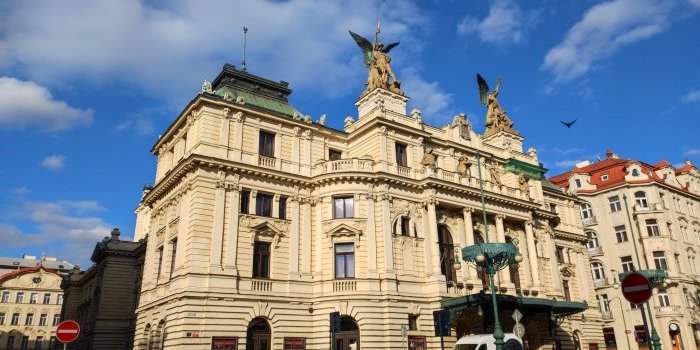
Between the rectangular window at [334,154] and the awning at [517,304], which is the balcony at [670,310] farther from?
the rectangular window at [334,154]

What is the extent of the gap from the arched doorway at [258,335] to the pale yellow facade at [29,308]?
60.1 m

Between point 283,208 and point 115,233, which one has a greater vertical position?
point 115,233

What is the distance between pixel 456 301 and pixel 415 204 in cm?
694

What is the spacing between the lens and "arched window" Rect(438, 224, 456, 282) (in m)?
34.1

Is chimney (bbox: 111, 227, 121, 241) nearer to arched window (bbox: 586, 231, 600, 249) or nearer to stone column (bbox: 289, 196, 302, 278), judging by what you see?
stone column (bbox: 289, 196, 302, 278)

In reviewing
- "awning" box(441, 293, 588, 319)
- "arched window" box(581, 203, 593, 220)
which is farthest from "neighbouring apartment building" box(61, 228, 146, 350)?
"arched window" box(581, 203, 593, 220)

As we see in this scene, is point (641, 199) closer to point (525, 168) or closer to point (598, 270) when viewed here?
point (598, 270)

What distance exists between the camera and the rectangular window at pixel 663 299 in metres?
49.5

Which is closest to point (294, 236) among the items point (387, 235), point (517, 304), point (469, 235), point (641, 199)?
point (387, 235)

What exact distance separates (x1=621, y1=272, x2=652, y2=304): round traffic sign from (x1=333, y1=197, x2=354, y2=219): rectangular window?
2210 centimetres

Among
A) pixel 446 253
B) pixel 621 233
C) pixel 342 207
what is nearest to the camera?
pixel 342 207

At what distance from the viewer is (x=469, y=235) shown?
115ft

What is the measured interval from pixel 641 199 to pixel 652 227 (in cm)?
302

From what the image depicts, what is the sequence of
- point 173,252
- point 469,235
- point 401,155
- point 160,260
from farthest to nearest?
1. point 401,155
2. point 469,235
3. point 160,260
4. point 173,252
